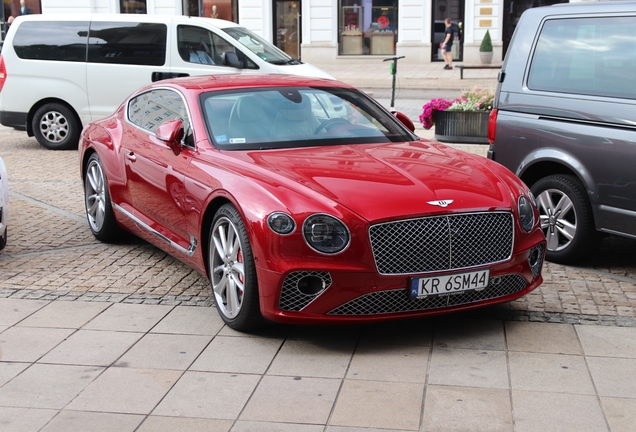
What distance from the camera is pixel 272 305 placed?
489 cm

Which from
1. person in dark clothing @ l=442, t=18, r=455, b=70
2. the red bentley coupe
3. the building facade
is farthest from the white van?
the building facade

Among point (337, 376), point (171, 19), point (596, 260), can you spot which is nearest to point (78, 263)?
point (337, 376)

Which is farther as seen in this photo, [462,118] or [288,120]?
[462,118]

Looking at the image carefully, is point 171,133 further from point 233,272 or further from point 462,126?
point 462,126

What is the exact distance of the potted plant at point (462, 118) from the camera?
12562 mm

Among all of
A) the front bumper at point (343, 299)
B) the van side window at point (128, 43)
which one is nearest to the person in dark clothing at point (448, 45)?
the van side window at point (128, 43)

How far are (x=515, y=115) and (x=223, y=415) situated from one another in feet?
12.8

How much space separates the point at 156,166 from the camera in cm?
630

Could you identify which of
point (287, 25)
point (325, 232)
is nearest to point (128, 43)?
point (325, 232)

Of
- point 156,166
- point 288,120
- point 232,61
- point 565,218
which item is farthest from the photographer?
point 232,61

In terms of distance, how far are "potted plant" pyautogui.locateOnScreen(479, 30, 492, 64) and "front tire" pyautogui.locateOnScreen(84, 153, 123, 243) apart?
2440cm

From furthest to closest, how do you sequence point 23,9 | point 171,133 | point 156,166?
point 23,9, point 156,166, point 171,133

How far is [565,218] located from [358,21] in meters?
27.3

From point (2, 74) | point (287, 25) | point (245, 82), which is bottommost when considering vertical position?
point (2, 74)
